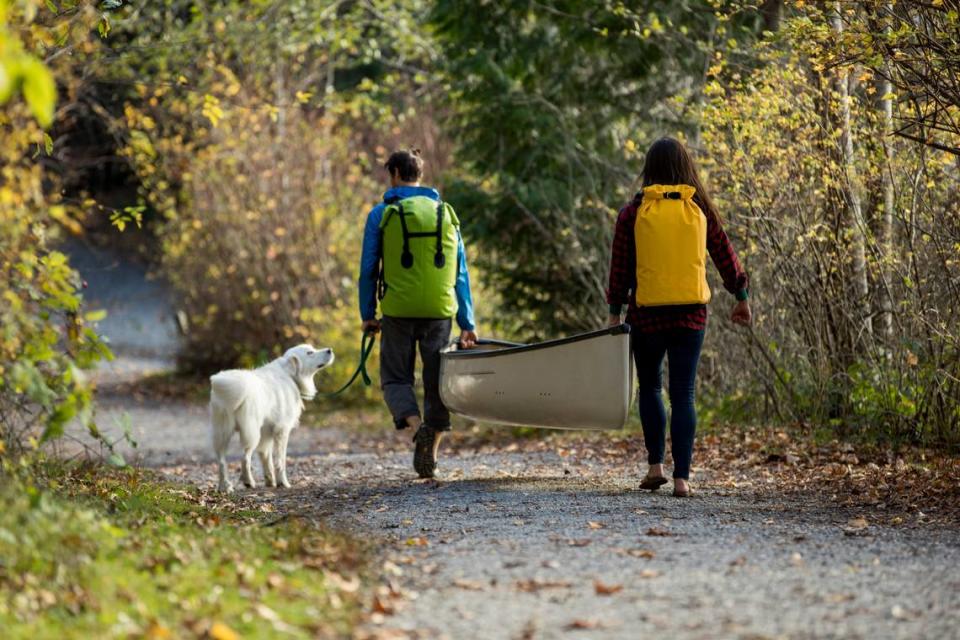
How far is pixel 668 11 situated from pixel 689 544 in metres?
7.98

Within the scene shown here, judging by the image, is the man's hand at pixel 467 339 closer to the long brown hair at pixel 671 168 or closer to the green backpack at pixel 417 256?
the green backpack at pixel 417 256

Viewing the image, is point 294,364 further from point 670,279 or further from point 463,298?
point 670,279

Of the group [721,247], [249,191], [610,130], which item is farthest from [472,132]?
[721,247]

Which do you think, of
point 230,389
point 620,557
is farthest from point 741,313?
point 230,389

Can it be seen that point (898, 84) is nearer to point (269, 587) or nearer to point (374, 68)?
point (269, 587)

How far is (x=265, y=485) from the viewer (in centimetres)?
873

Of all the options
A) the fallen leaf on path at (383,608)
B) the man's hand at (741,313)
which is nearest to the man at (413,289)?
the man's hand at (741,313)

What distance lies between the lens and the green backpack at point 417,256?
7.87 m

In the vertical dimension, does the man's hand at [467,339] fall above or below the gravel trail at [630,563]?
above

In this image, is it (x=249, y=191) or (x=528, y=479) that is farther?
(x=249, y=191)

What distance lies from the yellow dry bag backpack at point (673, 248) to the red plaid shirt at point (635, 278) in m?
0.10

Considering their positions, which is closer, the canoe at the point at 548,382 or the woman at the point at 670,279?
the woman at the point at 670,279

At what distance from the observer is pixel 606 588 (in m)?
4.63

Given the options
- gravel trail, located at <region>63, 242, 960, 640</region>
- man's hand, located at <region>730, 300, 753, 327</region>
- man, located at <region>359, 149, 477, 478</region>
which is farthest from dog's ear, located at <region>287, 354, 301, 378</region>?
man's hand, located at <region>730, 300, 753, 327</region>
